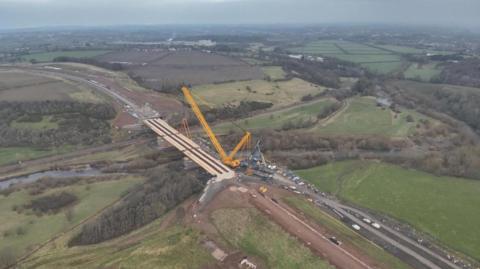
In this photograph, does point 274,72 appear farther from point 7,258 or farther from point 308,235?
point 7,258

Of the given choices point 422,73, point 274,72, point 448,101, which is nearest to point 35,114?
point 274,72

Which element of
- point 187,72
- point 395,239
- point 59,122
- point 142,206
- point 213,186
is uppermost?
point 187,72

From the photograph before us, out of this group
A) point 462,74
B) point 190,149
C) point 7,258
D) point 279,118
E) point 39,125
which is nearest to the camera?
point 7,258

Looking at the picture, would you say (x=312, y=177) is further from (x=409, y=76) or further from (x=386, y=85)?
(x=409, y=76)

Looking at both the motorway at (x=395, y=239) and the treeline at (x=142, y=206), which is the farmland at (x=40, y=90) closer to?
the treeline at (x=142, y=206)

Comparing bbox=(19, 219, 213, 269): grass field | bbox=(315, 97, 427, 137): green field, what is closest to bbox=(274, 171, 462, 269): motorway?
bbox=(19, 219, 213, 269): grass field

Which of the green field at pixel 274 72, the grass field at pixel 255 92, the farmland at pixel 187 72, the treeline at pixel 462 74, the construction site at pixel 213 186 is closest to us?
the construction site at pixel 213 186

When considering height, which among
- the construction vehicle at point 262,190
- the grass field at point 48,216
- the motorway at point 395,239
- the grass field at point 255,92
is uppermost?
the grass field at point 255,92

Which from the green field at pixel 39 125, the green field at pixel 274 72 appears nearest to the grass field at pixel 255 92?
the green field at pixel 274 72
